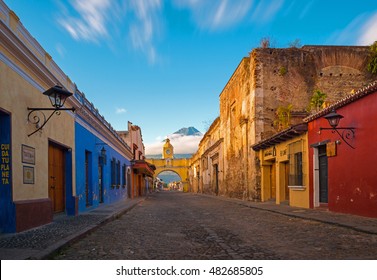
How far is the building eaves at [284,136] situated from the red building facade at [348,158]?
43cm

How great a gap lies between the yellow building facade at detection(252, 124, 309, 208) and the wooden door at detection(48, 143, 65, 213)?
8246 mm

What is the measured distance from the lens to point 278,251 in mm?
5859

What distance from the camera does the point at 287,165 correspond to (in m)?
18.4

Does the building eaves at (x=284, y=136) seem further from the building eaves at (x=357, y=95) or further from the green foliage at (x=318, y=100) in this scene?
the green foliage at (x=318, y=100)

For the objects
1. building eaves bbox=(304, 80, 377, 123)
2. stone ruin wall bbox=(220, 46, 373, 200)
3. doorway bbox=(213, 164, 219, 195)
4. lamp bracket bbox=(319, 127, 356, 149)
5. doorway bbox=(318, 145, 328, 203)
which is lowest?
doorway bbox=(213, 164, 219, 195)

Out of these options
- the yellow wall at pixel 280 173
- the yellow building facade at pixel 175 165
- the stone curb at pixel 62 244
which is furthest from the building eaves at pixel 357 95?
the yellow building facade at pixel 175 165

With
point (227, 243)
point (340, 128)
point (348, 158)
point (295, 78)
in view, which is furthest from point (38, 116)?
point (295, 78)

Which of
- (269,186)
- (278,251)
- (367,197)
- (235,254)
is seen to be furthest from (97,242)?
(269,186)

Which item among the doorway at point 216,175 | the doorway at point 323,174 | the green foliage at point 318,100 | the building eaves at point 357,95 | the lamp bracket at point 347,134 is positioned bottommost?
the doorway at point 216,175

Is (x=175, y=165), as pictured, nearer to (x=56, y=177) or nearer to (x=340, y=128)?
(x=56, y=177)

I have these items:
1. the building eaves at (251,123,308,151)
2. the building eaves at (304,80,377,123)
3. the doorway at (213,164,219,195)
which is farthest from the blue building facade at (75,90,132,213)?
the doorway at (213,164,219,195)

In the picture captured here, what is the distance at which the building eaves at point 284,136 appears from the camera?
14.8 metres

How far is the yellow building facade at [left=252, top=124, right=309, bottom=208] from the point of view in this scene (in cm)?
1505

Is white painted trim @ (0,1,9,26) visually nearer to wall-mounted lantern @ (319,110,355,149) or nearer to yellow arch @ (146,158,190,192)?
wall-mounted lantern @ (319,110,355,149)
